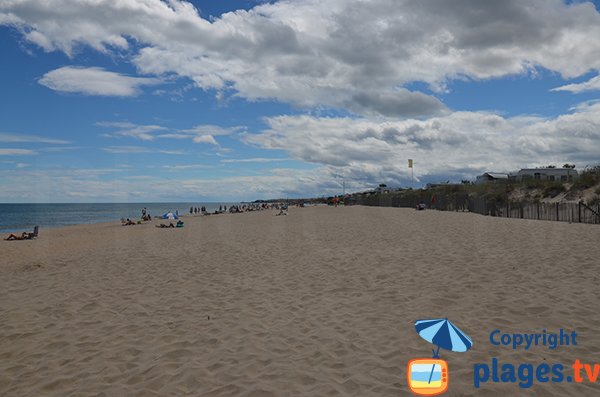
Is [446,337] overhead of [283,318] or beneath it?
overhead

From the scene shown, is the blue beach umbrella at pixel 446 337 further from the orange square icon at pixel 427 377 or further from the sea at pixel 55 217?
the sea at pixel 55 217

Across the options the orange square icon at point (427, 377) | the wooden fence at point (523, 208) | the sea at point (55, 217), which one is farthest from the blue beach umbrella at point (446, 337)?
the sea at point (55, 217)

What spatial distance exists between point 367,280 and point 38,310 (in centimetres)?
656

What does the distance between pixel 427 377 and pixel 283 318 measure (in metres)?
2.81

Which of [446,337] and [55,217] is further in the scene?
[55,217]

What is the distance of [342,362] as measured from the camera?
4734mm

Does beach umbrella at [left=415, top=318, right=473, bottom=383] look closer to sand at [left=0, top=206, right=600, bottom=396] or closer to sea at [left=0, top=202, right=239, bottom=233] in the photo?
sand at [left=0, top=206, right=600, bottom=396]

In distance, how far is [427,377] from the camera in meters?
4.18

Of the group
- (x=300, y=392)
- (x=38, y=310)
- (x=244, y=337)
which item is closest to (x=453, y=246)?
(x=244, y=337)

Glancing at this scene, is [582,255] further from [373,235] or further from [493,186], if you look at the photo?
[493,186]

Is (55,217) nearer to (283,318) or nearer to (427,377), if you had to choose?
(283,318)

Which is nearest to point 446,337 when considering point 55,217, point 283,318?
point 283,318

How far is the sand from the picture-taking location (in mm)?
4402

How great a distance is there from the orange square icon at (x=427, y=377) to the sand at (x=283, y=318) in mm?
116
